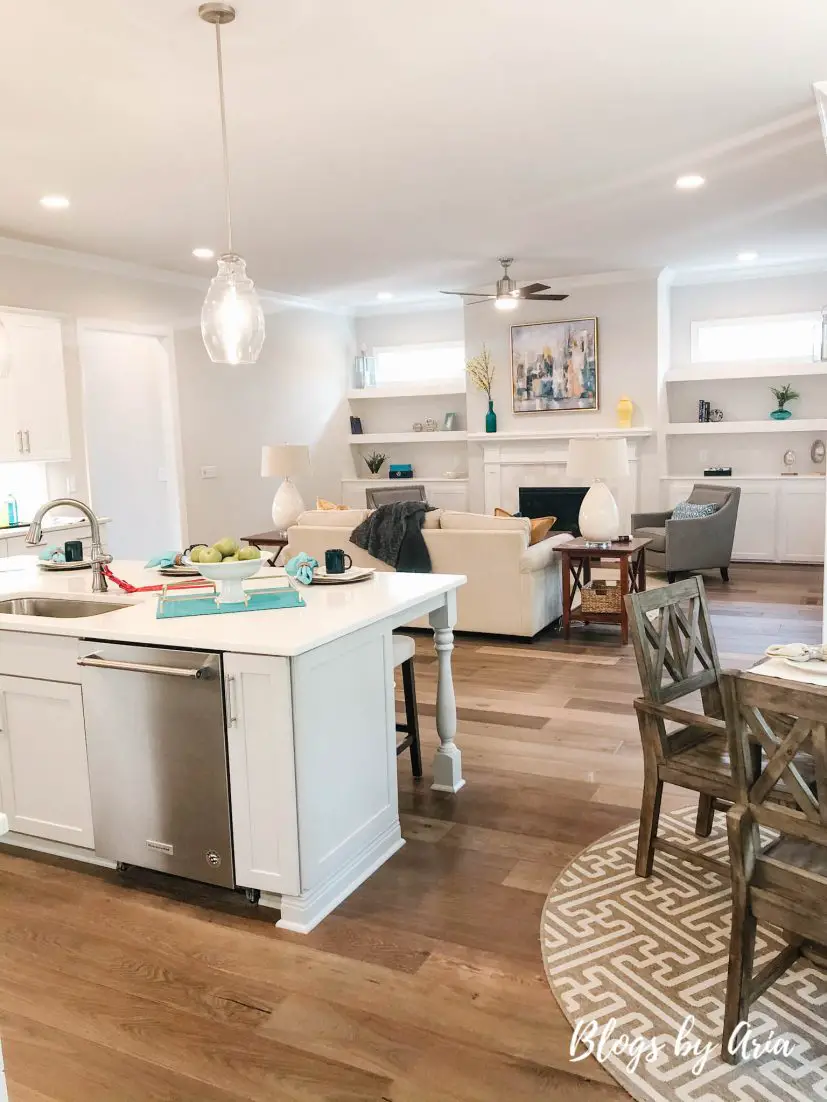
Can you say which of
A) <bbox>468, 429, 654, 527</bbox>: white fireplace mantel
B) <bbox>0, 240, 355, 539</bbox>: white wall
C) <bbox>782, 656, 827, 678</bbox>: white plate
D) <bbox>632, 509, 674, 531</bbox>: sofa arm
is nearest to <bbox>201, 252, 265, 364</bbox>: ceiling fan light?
<bbox>782, 656, 827, 678</bbox>: white plate

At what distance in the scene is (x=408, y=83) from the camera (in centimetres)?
363

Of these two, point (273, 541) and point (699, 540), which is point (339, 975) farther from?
point (699, 540)

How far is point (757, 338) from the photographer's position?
8.70m

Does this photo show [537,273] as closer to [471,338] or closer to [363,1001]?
[471,338]

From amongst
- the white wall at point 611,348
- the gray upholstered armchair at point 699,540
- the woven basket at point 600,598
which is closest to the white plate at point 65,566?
the woven basket at point 600,598

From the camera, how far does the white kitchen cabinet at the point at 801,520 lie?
8.22m

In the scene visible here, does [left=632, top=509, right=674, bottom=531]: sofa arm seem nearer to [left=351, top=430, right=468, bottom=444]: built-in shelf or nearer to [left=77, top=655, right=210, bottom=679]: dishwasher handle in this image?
[left=351, top=430, right=468, bottom=444]: built-in shelf

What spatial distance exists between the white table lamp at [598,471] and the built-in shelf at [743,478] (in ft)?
10.1

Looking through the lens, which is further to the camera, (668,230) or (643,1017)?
(668,230)

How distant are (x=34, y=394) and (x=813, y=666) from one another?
18.0 feet

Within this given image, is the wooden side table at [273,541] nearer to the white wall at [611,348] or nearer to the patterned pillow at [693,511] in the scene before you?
the white wall at [611,348]

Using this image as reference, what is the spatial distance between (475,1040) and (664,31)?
11.1ft

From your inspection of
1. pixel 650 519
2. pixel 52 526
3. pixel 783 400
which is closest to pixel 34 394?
pixel 52 526

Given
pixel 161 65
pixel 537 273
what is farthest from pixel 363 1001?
pixel 537 273
